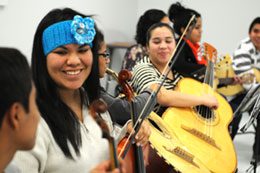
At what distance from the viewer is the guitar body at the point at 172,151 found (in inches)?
59.7

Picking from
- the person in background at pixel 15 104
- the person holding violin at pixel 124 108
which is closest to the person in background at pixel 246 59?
the person holding violin at pixel 124 108

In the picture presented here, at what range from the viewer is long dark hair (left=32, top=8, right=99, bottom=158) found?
109 centimetres

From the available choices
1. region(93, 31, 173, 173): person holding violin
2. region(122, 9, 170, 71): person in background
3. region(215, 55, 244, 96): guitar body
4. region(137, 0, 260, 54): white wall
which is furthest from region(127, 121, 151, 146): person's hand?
region(137, 0, 260, 54): white wall

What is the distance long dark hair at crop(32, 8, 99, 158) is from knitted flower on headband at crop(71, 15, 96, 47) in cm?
4

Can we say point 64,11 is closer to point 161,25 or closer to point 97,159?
point 97,159

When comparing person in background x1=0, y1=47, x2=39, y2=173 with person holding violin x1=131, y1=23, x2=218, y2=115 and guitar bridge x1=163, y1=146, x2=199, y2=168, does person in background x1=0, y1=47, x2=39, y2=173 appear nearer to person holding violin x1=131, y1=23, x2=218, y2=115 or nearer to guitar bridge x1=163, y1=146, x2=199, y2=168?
guitar bridge x1=163, y1=146, x2=199, y2=168

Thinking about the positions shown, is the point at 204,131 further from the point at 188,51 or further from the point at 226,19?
the point at 226,19

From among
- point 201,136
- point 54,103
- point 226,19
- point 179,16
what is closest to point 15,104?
point 54,103

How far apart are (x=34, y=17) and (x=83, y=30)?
73.6 inches

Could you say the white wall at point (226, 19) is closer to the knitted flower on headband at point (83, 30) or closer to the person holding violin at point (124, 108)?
the person holding violin at point (124, 108)

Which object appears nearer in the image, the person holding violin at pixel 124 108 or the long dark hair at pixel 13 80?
the long dark hair at pixel 13 80

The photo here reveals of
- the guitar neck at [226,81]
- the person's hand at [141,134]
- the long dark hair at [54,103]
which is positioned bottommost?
the guitar neck at [226,81]

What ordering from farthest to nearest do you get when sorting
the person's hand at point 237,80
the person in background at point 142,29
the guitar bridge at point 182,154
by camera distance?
the person's hand at point 237,80, the person in background at point 142,29, the guitar bridge at point 182,154

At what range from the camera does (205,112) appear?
2027 millimetres
